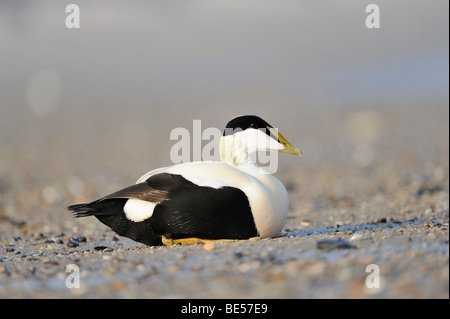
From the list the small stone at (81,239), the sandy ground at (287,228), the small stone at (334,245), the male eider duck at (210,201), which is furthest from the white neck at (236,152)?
the small stone at (81,239)

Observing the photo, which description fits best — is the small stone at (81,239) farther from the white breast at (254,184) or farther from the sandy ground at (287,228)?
the white breast at (254,184)

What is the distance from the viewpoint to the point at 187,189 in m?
5.39

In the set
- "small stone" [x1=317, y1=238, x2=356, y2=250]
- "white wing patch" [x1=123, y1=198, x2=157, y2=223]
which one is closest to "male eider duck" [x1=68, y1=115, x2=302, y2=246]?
"white wing patch" [x1=123, y1=198, x2=157, y2=223]

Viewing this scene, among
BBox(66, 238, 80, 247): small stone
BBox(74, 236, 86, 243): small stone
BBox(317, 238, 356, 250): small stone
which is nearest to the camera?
BBox(317, 238, 356, 250): small stone

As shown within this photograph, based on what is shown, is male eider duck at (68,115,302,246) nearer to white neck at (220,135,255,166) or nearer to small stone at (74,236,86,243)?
white neck at (220,135,255,166)

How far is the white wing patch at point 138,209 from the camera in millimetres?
5527

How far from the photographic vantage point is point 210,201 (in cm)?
530

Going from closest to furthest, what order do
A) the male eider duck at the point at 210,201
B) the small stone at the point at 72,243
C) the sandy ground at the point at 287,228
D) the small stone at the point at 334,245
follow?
the sandy ground at the point at 287,228 → the small stone at the point at 334,245 → the male eider duck at the point at 210,201 → the small stone at the point at 72,243

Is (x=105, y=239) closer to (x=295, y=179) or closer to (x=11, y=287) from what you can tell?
(x=11, y=287)

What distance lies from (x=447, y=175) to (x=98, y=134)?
1675 cm

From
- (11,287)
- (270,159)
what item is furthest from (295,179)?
(11,287)

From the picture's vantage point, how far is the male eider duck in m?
5.34

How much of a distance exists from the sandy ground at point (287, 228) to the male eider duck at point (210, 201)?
255 mm

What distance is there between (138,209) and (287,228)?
2700mm
